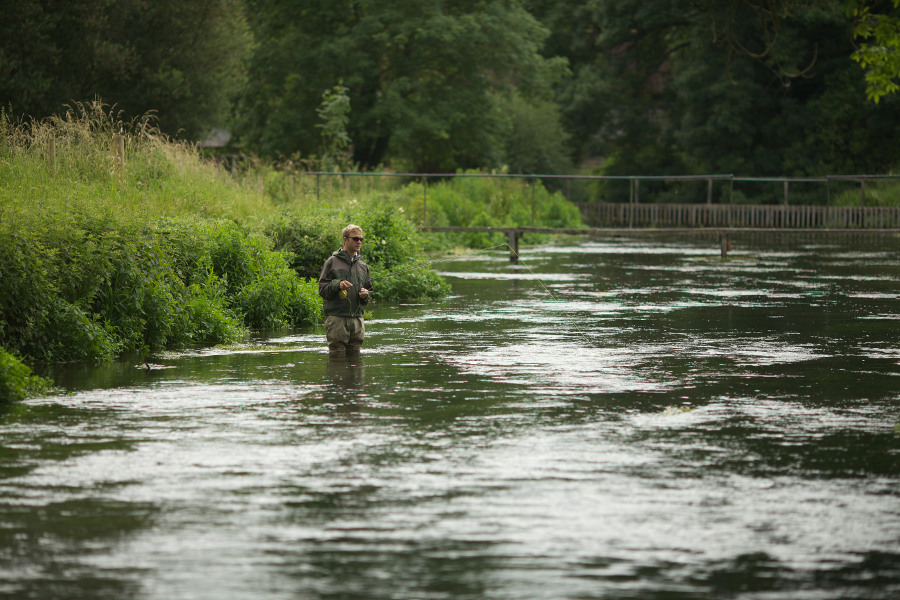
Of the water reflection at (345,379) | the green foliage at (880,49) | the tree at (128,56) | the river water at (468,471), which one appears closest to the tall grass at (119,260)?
the river water at (468,471)

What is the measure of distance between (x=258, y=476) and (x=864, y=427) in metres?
5.28

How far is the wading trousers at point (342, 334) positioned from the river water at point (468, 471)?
0.38 meters

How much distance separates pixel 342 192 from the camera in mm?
34625

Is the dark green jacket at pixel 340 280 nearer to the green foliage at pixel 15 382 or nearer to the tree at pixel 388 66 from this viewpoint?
the green foliage at pixel 15 382

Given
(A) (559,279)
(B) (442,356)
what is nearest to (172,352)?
(B) (442,356)

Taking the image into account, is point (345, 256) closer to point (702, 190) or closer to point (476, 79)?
point (476, 79)

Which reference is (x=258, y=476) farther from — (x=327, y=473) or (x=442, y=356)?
(x=442, y=356)

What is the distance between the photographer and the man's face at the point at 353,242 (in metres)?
15.5

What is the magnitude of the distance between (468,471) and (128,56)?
33592 mm

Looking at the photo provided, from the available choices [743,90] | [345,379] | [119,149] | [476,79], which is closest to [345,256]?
[345,379]

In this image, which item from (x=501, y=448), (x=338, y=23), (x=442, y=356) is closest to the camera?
(x=501, y=448)

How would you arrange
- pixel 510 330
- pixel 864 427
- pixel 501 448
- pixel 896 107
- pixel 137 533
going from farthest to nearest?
pixel 896 107 → pixel 510 330 → pixel 864 427 → pixel 501 448 → pixel 137 533

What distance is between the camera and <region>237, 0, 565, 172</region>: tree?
173 feet

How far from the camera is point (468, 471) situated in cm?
921
